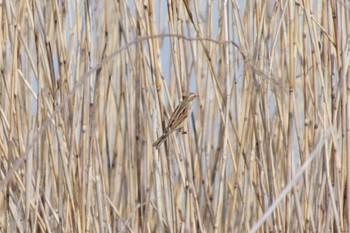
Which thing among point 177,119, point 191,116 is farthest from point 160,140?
point 191,116

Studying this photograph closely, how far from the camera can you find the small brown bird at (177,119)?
211 cm

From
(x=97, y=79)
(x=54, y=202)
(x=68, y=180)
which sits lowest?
(x=54, y=202)

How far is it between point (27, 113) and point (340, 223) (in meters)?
1.15

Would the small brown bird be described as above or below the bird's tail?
above

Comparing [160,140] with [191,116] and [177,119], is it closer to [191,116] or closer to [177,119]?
[177,119]

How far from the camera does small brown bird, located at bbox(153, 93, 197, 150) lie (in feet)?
6.93

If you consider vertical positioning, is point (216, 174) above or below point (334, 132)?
below

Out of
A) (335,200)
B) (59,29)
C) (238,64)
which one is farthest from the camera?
(238,64)

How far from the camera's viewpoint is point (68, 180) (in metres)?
2.11

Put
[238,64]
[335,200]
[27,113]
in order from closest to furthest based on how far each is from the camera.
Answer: [335,200], [238,64], [27,113]

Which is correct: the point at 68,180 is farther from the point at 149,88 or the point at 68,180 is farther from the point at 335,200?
the point at 335,200

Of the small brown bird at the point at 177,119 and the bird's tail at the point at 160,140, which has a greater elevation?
the small brown bird at the point at 177,119

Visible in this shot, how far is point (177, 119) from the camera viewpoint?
7.02 feet

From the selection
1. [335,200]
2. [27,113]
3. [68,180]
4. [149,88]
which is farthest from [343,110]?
[27,113]
